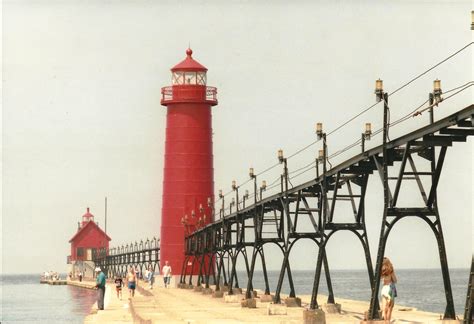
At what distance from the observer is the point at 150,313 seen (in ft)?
122

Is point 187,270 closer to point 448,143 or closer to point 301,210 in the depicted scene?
point 301,210

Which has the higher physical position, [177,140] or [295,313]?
[177,140]

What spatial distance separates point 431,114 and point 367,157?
4.20m

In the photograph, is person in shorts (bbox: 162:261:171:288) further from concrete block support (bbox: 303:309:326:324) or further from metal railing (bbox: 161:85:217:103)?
concrete block support (bbox: 303:309:326:324)

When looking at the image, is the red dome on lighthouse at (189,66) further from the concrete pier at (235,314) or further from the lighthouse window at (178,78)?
the concrete pier at (235,314)

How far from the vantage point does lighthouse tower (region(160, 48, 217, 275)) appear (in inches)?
3009

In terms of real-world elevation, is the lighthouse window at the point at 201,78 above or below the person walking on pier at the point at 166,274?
above

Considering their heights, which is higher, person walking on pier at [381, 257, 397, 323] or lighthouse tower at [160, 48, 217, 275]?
lighthouse tower at [160, 48, 217, 275]

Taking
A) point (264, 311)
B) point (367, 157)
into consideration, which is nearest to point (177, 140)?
point (264, 311)

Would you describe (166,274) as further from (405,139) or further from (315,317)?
(405,139)

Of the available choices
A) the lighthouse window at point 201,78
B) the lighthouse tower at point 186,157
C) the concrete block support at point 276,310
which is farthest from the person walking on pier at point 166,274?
the concrete block support at point 276,310

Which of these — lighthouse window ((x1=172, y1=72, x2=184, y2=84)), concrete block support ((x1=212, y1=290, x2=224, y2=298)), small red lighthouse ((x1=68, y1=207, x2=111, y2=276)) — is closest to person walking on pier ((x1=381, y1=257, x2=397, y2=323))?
concrete block support ((x1=212, y1=290, x2=224, y2=298))

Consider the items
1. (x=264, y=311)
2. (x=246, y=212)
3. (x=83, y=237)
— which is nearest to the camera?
Result: (x=264, y=311)

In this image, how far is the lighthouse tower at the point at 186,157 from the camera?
7644cm
